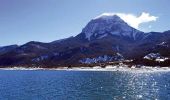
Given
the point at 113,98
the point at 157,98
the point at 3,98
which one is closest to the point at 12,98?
the point at 3,98

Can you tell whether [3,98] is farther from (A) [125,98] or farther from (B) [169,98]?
(B) [169,98]

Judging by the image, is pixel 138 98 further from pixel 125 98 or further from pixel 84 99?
pixel 84 99

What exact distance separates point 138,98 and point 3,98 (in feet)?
120

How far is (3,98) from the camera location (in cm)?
7831

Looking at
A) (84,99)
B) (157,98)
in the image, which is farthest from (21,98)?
(157,98)

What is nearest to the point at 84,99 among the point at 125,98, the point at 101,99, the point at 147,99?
the point at 101,99

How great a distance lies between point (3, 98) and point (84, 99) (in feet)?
73.2

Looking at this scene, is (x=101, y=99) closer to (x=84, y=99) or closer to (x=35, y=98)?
(x=84, y=99)

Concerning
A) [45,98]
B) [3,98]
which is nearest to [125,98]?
[45,98]

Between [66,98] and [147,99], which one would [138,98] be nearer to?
[147,99]

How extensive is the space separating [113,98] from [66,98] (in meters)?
12.8

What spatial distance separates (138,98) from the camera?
7638cm

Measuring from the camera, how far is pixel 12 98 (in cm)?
7850

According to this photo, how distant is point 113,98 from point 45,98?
1854 centimetres
